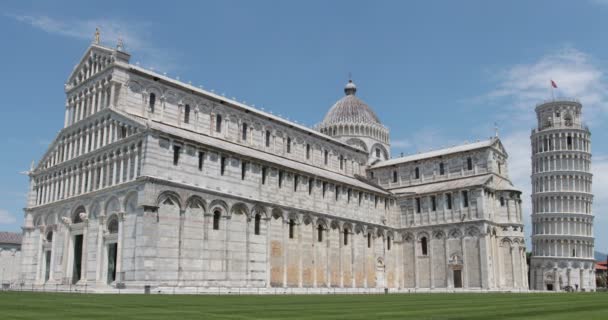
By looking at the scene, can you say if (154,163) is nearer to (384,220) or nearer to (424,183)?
(384,220)

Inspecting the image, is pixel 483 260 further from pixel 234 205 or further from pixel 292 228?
pixel 234 205

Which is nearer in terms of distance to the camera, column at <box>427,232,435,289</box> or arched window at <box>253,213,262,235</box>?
arched window at <box>253,213,262,235</box>

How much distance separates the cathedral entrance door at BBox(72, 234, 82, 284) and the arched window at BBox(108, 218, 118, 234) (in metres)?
5.47

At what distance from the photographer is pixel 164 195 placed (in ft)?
137

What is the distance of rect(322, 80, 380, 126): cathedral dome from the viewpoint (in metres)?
82.1

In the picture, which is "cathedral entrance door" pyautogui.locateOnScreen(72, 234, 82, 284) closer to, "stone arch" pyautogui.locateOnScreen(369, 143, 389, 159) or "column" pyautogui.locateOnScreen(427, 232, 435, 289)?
"column" pyautogui.locateOnScreen(427, 232, 435, 289)

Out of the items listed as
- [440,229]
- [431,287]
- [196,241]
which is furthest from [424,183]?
[196,241]

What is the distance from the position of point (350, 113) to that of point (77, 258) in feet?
154

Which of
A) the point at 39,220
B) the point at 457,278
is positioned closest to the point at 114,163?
the point at 39,220

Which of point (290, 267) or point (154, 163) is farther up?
point (154, 163)

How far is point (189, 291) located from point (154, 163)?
10128mm

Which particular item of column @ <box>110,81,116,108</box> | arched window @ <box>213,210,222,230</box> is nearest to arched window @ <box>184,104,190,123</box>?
column @ <box>110,81,116,108</box>

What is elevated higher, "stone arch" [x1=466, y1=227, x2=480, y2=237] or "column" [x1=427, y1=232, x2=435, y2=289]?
"stone arch" [x1=466, y1=227, x2=480, y2=237]

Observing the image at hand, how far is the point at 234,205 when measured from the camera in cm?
4700
